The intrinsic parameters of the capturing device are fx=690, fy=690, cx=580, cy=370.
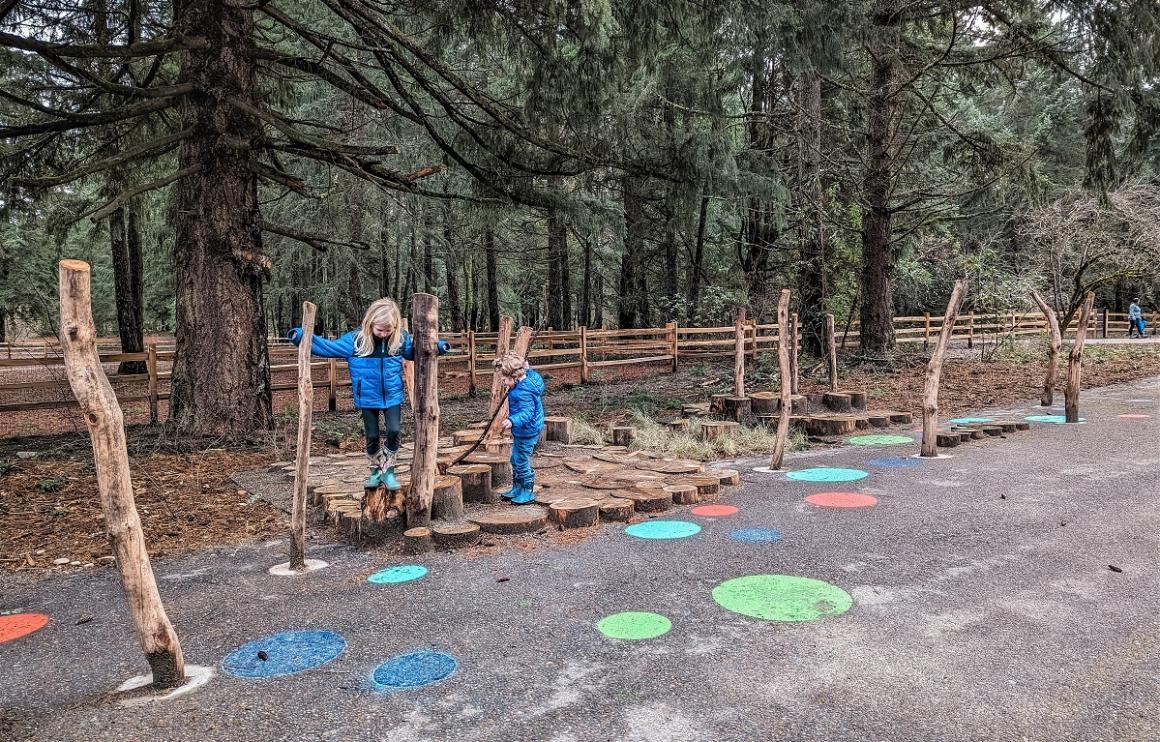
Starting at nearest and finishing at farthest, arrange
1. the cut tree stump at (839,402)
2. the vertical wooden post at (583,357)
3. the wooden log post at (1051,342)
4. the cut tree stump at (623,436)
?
the cut tree stump at (623,436) < the wooden log post at (1051,342) < the cut tree stump at (839,402) < the vertical wooden post at (583,357)

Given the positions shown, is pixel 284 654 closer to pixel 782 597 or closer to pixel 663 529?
pixel 782 597

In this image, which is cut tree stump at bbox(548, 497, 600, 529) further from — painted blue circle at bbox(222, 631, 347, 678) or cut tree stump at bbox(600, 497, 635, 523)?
painted blue circle at bbox(222, 631, 347, 678)

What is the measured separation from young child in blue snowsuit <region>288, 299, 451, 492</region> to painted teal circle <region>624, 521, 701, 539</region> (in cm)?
178

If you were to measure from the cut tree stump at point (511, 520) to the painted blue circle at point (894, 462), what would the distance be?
386 centimetres

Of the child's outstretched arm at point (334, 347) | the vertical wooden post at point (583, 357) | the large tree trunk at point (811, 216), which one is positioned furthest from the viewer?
the vertical wooden post at point (583, 357)

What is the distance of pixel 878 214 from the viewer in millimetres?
13805

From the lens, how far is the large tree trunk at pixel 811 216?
12.3 metres

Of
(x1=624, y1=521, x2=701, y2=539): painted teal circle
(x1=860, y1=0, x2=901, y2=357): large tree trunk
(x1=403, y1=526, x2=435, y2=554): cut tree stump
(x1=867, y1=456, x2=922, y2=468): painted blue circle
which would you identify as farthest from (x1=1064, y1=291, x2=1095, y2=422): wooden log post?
(x1=403, y1=526, x2=435, y2=554): cut tree stump

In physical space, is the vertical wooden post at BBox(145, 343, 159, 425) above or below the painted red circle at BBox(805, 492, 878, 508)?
above

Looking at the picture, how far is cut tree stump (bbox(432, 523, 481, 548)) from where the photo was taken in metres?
4.73

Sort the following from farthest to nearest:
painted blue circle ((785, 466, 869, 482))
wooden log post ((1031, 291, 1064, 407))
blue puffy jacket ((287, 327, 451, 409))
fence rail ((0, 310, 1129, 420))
→ fence rail ((0, 310, 1129, 420)) → wooden log post ((1031, 291, 1064, 407)) → painted blue circle ((785, 466, 869, 482)) → blue puffy jacket ((287, 327, 451, 409))

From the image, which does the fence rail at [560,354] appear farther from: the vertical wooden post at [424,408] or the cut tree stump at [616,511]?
the cut tree stump at [616,511]

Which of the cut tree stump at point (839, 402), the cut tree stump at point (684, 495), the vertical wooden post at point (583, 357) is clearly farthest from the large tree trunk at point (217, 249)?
the vertical wooden post at point (583, 357)

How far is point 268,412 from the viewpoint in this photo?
851cm
